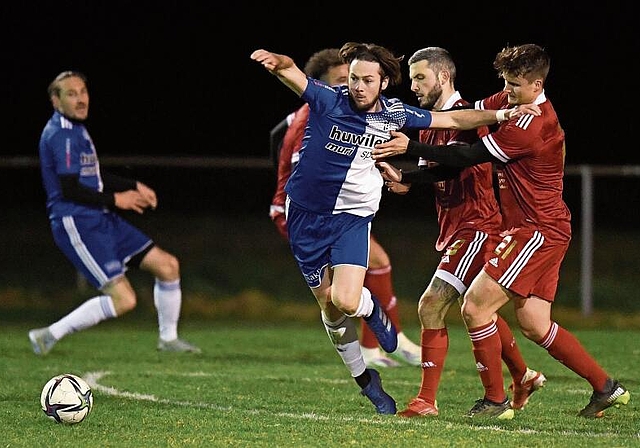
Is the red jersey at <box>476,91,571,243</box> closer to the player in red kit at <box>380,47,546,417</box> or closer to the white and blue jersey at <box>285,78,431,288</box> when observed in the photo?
the player in red kit at <box>380,47,546,417</box>

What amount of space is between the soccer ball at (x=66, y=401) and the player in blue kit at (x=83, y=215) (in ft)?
11.9

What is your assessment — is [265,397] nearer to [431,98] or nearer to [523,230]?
[523,230]

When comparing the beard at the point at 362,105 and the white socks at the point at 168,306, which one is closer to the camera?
the beard at the point at 362,105

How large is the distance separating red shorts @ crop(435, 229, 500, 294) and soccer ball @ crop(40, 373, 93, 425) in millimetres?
2283

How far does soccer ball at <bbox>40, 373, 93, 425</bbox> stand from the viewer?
6.88m

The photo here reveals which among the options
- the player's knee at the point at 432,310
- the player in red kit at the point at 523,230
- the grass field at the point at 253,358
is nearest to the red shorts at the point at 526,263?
the player in red kit at the point at 523,230

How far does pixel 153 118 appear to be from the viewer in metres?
28.6

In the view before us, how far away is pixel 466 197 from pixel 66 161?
13.6 ft

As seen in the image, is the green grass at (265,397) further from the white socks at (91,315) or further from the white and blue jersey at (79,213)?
the white and blue jersey at (79,213)

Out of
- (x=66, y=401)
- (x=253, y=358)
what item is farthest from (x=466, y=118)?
(x=253, y=358)

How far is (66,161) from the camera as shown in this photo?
10547 millimetres

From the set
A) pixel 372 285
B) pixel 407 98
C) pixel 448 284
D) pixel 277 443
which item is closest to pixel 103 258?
pixel 372 285

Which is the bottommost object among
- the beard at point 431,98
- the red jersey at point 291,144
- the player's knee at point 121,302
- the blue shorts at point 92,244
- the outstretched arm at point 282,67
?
the player's knee at point 121,302

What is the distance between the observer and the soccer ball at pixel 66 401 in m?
6.88
